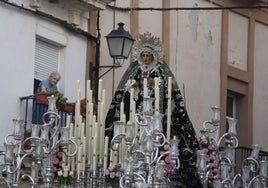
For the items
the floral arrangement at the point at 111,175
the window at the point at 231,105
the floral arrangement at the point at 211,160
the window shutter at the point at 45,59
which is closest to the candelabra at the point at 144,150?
the floral arrangement at the point at 111,175

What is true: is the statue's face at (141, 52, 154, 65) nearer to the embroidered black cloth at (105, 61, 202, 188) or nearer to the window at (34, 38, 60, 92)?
the embroidered black cloth at (105, 61, 202, 188)

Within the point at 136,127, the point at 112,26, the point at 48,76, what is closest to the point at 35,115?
the point at 48,76

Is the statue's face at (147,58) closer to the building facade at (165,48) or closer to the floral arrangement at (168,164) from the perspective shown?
the floral arrangement at (168,164)

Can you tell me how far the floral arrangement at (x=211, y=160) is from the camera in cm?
1359

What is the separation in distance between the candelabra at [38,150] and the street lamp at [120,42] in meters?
4.70

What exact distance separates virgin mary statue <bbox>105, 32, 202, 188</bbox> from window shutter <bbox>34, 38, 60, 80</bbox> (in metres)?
2.63

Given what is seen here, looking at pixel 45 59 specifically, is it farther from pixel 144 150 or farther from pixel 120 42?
pixel 144 150

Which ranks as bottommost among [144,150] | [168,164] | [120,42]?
[168,164]

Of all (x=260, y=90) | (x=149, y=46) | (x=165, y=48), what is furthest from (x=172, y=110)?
(x=260, y=90)

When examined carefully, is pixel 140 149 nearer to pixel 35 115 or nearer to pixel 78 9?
pixel 35 115

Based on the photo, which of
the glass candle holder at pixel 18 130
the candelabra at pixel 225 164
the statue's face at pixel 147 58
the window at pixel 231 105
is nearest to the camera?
the glass candle holder at pixel 18 130

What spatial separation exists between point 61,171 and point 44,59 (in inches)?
183

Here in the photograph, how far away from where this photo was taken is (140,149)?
1235 centimetres

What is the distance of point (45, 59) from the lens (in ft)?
58.1
